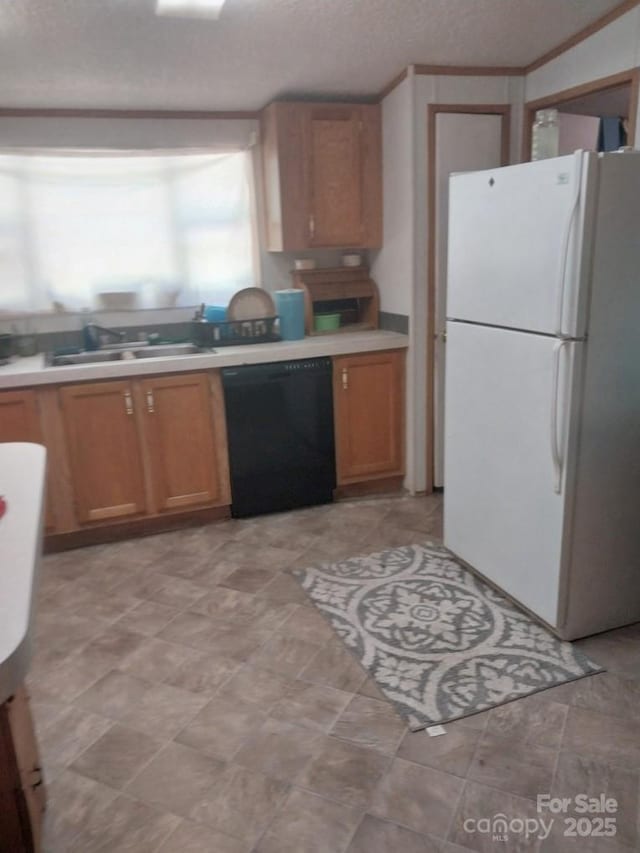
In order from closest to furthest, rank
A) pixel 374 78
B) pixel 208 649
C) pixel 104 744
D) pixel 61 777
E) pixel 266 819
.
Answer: pixel 266 819 < pixel 61 777 < pixel 104 744 < pixel 208 649 < pixel 374 78

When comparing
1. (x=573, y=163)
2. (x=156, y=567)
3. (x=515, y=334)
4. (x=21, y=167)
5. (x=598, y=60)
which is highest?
(x=598, y=60)

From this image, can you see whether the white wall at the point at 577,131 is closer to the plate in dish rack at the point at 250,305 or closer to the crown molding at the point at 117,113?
the crown molding at the point at 117,113

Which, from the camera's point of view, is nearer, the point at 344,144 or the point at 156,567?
the point at 156,567

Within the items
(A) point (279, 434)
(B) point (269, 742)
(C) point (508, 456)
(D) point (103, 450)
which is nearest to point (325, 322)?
(A) point (279, 434)

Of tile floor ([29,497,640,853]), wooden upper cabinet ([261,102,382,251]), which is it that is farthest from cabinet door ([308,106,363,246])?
tile floor ([29,497,640,853])

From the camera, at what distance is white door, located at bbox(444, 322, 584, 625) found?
2.19 m

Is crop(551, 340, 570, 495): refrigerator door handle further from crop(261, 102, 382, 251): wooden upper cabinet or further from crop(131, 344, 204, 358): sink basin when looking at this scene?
crop(131, 344, 204, 358): sink basin

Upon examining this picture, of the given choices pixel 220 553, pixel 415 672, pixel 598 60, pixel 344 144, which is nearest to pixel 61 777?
Answer: pixel 415 672

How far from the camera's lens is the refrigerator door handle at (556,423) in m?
2.08

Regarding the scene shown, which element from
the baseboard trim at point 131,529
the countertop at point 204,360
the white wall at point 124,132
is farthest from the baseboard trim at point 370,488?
the white wall at point 124,132

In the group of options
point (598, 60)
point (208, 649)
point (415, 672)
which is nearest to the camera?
point (415, 672)

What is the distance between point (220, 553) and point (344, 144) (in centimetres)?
230

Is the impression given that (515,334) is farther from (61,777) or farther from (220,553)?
(61,777)

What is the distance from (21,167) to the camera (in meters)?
3.32
